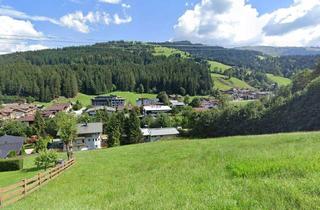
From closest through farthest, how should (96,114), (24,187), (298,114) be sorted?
(24,187)
(298,114)
(96,114)

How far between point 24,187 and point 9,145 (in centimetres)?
6211

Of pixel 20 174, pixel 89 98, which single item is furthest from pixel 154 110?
pixel 20 174

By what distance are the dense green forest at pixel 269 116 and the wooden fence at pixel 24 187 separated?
41.6 metres

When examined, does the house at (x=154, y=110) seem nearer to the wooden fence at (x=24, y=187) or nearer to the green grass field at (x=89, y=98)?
the green grass field at (x=89, y=98)

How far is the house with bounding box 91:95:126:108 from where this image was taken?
171375 mm

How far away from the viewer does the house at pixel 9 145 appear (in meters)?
72.1

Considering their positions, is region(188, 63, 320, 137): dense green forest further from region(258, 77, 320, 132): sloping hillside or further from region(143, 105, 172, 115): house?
region(143, 105, 172, 115): house

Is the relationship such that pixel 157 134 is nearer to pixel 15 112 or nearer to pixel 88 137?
pixel 88 137

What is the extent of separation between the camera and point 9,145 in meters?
77.0

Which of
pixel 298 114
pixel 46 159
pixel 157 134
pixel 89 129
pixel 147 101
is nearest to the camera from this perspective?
pixel 46 159

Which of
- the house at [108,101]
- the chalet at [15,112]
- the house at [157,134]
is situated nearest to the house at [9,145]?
the house at [157,134]

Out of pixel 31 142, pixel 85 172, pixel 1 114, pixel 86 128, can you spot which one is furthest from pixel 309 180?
pixel 1 114

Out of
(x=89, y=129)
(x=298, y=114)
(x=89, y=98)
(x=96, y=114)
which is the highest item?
(x=298, y=114)

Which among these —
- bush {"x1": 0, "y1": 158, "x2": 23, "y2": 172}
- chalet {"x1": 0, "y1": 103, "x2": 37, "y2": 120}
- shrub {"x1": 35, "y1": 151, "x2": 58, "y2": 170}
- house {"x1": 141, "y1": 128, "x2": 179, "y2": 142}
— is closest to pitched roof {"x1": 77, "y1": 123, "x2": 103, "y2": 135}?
house {"x1": 141, "y1": 128, "x2": 179, "y2": 142}
